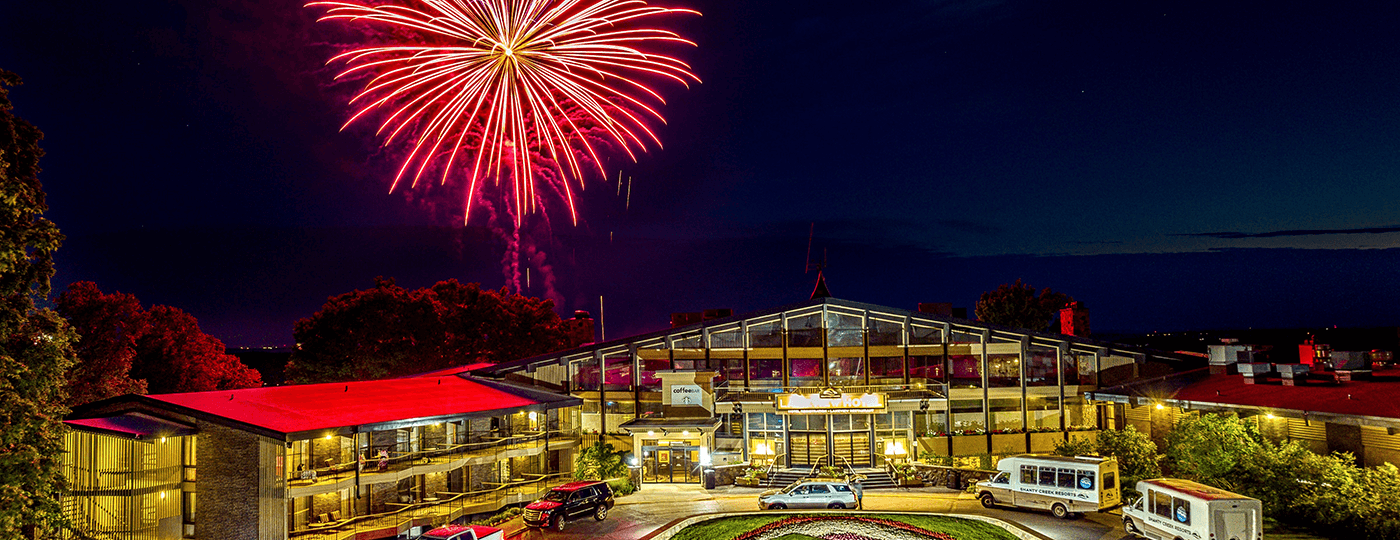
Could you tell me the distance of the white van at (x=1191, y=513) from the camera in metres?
23.9

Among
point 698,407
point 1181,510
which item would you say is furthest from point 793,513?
point 1181,510

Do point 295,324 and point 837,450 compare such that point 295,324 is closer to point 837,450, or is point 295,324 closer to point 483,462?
point 483,462

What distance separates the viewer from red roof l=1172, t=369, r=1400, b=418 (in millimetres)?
28297

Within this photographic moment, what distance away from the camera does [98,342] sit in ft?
167

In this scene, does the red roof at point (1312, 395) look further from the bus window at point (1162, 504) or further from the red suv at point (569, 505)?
the red suv at point (569, 505)

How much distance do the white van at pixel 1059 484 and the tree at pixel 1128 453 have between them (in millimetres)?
2394

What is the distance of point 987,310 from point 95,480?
3280 inches

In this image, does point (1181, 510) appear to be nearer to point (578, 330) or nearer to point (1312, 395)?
point (1312, 395)

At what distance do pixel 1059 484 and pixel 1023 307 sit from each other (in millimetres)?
61170

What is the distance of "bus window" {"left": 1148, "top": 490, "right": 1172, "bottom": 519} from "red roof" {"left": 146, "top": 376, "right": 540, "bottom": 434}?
25.7m

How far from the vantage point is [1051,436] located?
43.1 meters

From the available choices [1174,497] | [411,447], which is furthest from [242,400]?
[1174,497]

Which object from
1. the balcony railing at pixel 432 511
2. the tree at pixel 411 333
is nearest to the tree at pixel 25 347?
the balcony railing at pixel 432 511

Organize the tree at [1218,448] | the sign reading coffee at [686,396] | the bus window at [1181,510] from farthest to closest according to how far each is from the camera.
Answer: the sign reading coffee at [686,396]
the tree at [1218,448]
the bus window at [1181,510]
